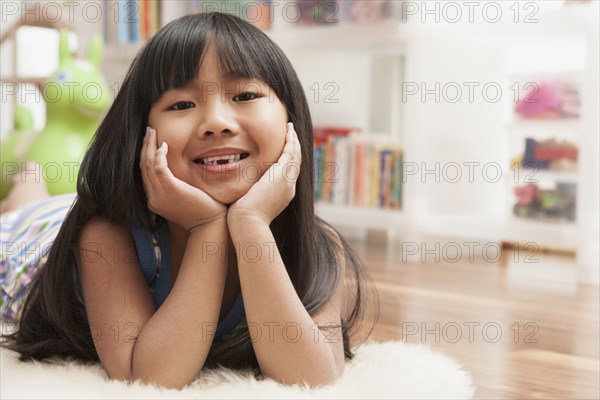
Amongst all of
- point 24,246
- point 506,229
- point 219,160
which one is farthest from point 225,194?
point 506,229

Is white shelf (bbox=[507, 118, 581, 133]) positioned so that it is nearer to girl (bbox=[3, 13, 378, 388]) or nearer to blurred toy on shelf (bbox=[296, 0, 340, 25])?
blurred toy on shelf (bbox=[296, 0, 340, 25])

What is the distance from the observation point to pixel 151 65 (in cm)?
93

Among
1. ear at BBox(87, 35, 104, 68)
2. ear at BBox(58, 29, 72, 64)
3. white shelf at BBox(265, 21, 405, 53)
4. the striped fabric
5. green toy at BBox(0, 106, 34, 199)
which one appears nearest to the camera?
the striped fabric

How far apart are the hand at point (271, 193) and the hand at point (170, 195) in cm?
3

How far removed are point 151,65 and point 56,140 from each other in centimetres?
120

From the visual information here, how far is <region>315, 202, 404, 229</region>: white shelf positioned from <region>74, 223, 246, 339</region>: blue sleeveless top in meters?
1.53

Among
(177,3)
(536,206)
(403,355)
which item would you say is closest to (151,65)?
(403,355)

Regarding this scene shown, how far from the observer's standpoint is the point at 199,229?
2.97ft

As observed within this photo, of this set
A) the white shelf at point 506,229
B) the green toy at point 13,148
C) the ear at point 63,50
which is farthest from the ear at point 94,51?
the white shelf at point 506,229

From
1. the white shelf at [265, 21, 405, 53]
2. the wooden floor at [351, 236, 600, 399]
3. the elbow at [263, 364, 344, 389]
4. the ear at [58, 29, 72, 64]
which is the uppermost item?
the white shelf at [265, 21, 405, 53]

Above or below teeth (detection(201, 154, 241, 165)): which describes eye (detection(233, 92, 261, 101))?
above

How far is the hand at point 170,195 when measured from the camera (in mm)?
875

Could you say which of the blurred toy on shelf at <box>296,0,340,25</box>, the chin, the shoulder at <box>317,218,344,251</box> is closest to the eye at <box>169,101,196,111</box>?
the chin

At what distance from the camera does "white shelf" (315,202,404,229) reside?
2531mm
